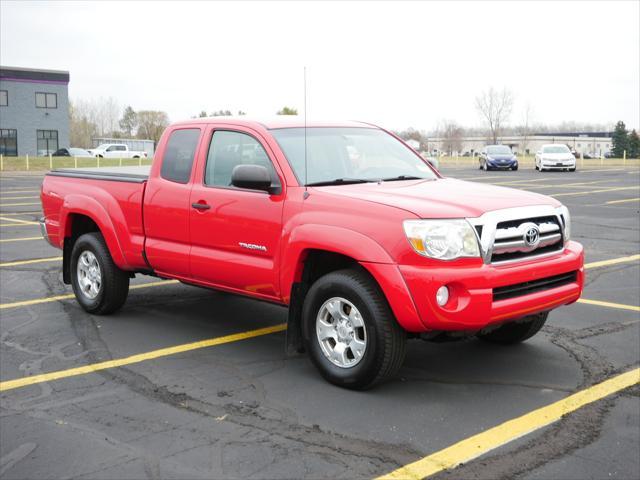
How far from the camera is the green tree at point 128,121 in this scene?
116750 millimetres

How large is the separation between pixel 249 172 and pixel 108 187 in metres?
2.28

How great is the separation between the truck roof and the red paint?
0.02 metres

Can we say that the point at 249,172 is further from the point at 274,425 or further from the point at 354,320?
the point at 274,425

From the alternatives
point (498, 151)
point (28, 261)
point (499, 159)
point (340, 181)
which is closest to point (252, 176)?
point (340, 181)

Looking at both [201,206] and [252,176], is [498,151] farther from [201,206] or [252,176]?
[252,176]

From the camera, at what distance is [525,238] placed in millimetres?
5094

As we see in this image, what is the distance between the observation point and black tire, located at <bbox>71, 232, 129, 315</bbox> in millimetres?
7215

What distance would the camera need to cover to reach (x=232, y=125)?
6.30 meters

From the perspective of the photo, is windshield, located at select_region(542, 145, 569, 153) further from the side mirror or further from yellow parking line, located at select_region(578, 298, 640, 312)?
the side mirror

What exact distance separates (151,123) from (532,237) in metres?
104

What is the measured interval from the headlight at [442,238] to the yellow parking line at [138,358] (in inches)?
93.1

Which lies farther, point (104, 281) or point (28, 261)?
point (28, 261)

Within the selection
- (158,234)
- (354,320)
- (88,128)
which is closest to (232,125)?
(158,234)

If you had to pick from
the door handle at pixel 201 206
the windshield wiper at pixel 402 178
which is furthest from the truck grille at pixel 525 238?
the door handle at pixel 201 206
